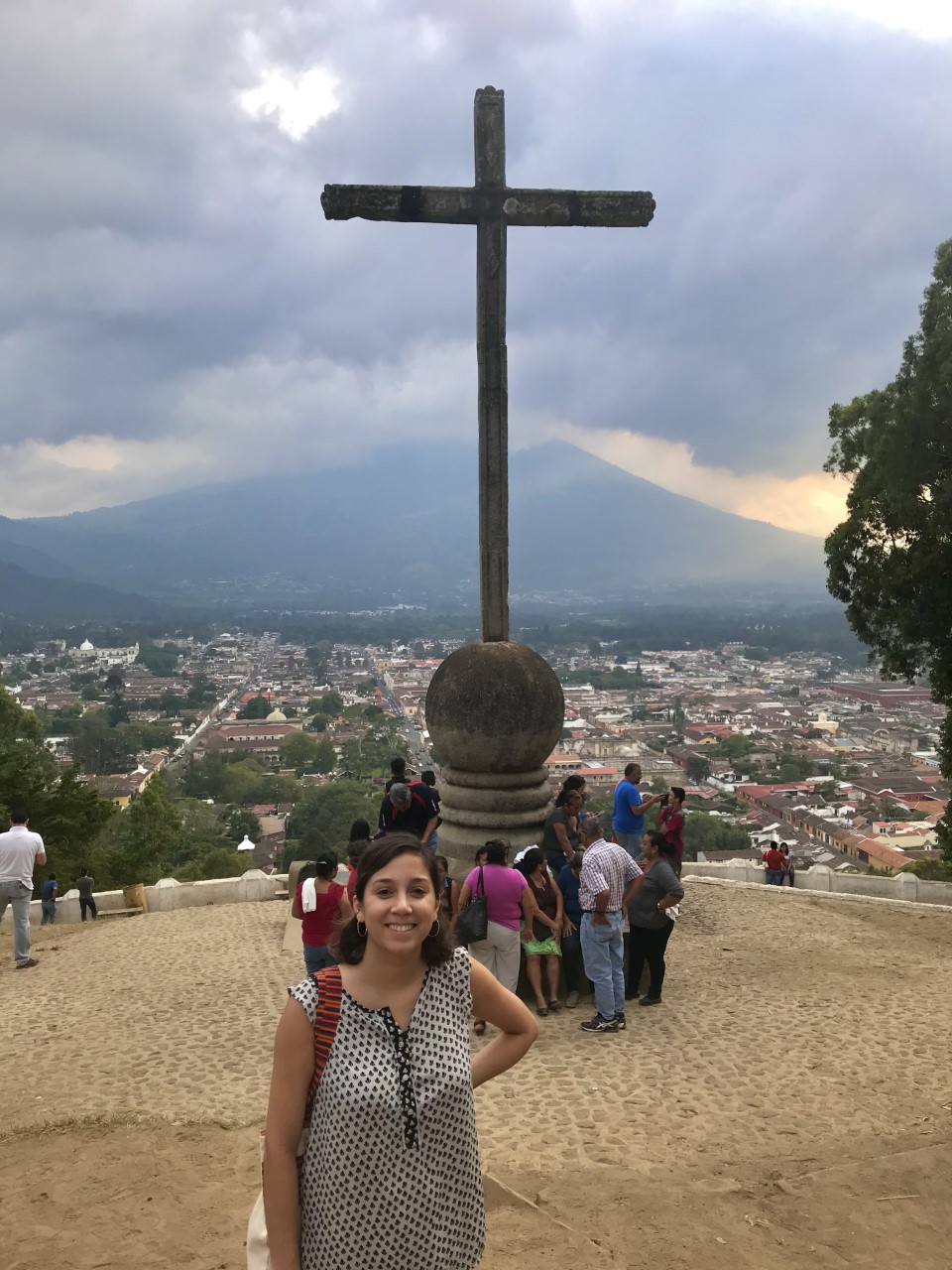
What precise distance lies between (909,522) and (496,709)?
7844 mm

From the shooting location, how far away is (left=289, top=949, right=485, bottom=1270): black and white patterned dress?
1.86 meters

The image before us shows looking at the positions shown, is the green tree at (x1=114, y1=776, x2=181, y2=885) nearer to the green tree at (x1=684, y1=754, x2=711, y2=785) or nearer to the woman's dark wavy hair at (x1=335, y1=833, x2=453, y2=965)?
the woman's dark wavy hair at (x1=335, y1=833, x2=453, y2=965)

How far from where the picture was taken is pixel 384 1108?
186 cm

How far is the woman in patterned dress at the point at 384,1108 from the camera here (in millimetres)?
1858

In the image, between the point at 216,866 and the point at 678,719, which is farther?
the point at 678,719

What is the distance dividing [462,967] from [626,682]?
8866 centimetres

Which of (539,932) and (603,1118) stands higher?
(539,932)

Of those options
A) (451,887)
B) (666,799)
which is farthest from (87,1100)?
(666,799)

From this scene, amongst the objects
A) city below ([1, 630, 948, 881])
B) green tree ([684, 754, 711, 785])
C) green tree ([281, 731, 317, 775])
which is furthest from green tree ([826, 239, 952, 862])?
A: green tree ([281, 731, 317, 775])

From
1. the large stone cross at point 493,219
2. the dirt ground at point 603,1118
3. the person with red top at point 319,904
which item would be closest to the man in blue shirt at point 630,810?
the dirt ground at point 603,1118

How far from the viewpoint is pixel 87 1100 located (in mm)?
4652

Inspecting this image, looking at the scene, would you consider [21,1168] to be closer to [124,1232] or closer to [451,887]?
[124,1232]

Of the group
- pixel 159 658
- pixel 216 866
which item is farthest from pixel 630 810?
pixel 159 658

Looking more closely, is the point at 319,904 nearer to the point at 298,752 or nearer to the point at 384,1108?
the point at 384,1108
